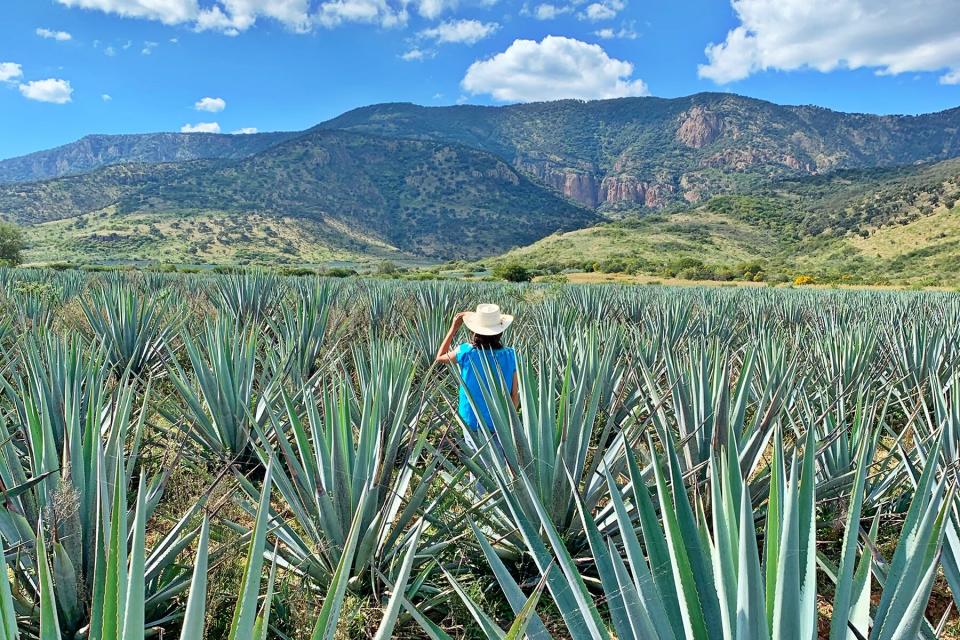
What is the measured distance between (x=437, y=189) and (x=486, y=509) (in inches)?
4034

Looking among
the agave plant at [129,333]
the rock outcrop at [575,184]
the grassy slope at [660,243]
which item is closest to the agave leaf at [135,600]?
the agave plant at [129,333]

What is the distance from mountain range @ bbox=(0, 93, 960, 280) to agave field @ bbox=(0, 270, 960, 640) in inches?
2309

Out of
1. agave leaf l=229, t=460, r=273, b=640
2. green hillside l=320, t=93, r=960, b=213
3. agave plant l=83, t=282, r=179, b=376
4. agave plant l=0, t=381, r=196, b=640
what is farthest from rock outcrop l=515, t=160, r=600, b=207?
agave leaf l=229, t=460, r=273, b=640

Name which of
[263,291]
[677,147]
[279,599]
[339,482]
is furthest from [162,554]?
[677,147]

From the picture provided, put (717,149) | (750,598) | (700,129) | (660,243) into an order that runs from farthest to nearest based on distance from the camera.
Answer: (700,129) → (717,149) → (660,243) → (750,598)

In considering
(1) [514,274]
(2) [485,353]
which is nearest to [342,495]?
(2) [485,353]

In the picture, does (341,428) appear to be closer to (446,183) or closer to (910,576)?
(910,576)

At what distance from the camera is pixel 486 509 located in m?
2.45

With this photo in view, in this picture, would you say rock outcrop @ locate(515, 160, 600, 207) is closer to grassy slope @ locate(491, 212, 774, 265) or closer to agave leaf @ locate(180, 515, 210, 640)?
grassy slope @ locate(491, 212, 774, 265)

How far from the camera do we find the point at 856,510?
1.05 metres

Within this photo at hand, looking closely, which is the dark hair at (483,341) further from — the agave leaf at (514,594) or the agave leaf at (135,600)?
the agave leaf at (135,600)

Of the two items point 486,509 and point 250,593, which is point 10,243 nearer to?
point 486,509

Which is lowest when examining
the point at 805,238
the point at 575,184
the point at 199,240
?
the point at 805,238

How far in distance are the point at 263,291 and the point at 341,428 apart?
667 cm
